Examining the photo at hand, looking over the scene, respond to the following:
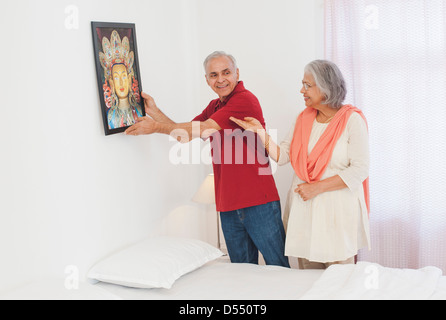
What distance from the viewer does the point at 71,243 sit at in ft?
6.82

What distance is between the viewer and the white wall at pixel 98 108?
1.81 meters

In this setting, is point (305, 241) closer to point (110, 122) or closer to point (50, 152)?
point (110, 122)

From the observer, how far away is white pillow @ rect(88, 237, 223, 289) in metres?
2.10

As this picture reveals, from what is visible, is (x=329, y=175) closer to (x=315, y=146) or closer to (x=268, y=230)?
(x=315, y=146)

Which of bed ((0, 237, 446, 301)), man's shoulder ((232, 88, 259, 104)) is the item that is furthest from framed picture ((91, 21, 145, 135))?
bed ((0, 237, 446, 301))

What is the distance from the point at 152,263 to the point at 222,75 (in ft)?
3.38

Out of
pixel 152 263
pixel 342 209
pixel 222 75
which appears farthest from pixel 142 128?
pixel 342 209

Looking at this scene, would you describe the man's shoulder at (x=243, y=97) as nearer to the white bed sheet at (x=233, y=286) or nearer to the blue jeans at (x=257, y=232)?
the blue jeans at (x=257, y=232)

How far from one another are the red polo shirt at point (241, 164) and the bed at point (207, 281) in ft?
1.05

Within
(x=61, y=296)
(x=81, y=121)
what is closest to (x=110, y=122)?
(x=81, y=121)

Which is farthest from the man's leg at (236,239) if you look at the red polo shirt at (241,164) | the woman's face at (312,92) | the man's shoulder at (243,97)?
the woman's face at (312,92)

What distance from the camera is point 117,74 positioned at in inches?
92.5

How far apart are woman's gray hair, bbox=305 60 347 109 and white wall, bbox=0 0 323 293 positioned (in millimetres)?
590

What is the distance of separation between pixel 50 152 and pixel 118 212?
55 centimetres
